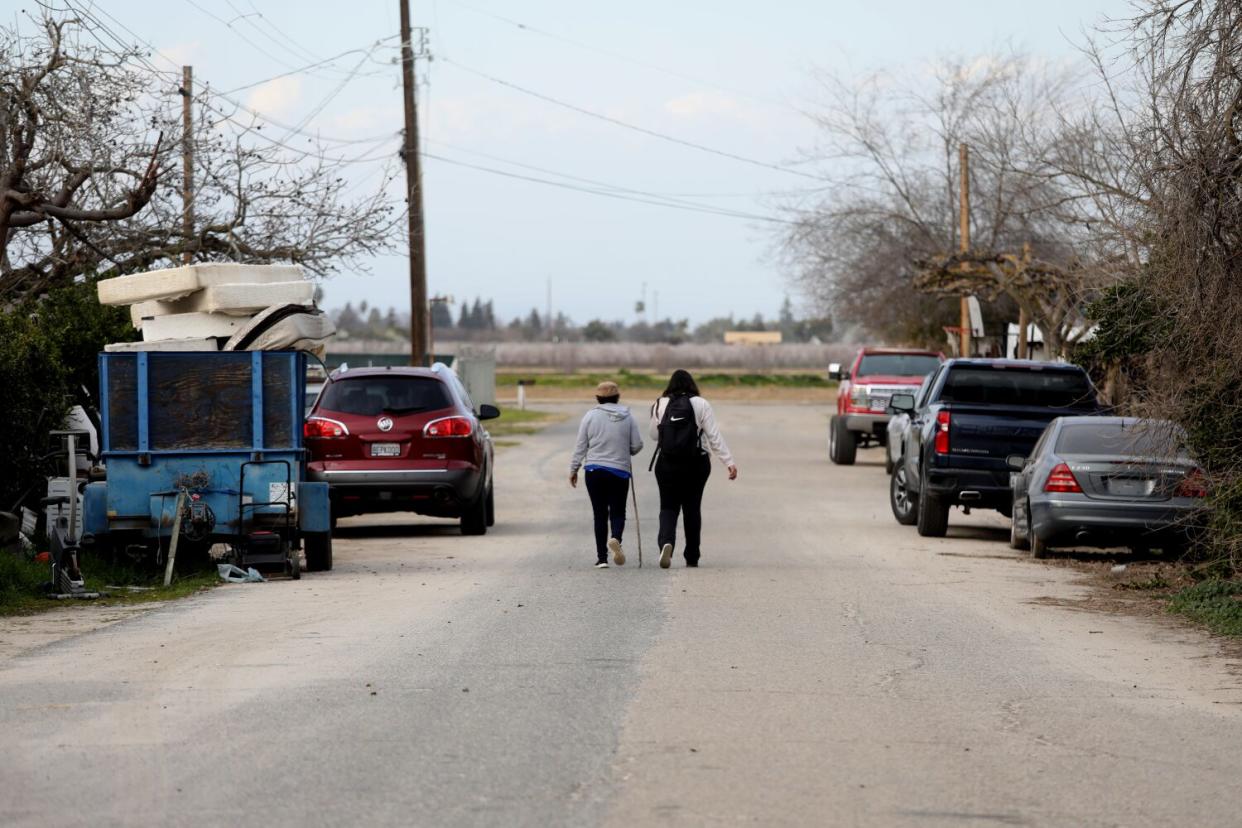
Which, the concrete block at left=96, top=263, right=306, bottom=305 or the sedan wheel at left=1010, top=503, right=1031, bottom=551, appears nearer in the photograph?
the concrete block at left=96, top=263, right=306, bottom=305

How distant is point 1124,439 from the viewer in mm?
16141

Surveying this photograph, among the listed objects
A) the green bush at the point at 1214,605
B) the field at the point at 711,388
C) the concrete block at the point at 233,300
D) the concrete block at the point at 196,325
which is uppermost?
the concrete block at the point at 233,300

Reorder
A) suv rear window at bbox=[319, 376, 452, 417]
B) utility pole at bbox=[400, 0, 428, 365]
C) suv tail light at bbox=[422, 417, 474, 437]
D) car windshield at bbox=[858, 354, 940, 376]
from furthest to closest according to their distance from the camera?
car windshield at bbox=[858, 354, 940, 376] → utility pole at bbox=[400, 0, 428, 365] → suv rear window at bbox=[319, 376, 452, 417] → suv tail light at bbox=[422, 417, 474, 437]

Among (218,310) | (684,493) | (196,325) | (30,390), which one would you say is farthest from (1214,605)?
(30,390)

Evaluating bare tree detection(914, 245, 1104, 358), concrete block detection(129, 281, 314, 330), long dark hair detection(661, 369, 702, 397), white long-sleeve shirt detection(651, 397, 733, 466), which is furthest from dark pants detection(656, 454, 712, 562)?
bare tree detection(914, 245, 1104, 358)

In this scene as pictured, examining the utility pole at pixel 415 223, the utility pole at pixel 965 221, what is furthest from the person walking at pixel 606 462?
the utility pole at pixel 965 221

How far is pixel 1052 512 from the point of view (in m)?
16.1

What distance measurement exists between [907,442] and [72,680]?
42.0 ft

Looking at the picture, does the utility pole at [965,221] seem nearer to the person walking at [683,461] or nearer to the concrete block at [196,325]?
the person walking at [683,461]

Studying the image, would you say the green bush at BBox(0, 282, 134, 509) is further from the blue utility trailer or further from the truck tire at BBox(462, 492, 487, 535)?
the truck tire at BBox(462, 492, 487, 535)

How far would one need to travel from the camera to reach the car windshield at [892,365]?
107 feet

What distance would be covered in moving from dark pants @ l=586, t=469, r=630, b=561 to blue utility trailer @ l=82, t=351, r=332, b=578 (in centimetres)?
235

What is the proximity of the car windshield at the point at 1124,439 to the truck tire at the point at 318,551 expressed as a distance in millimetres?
6788

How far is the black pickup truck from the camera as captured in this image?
1862 centimetres
